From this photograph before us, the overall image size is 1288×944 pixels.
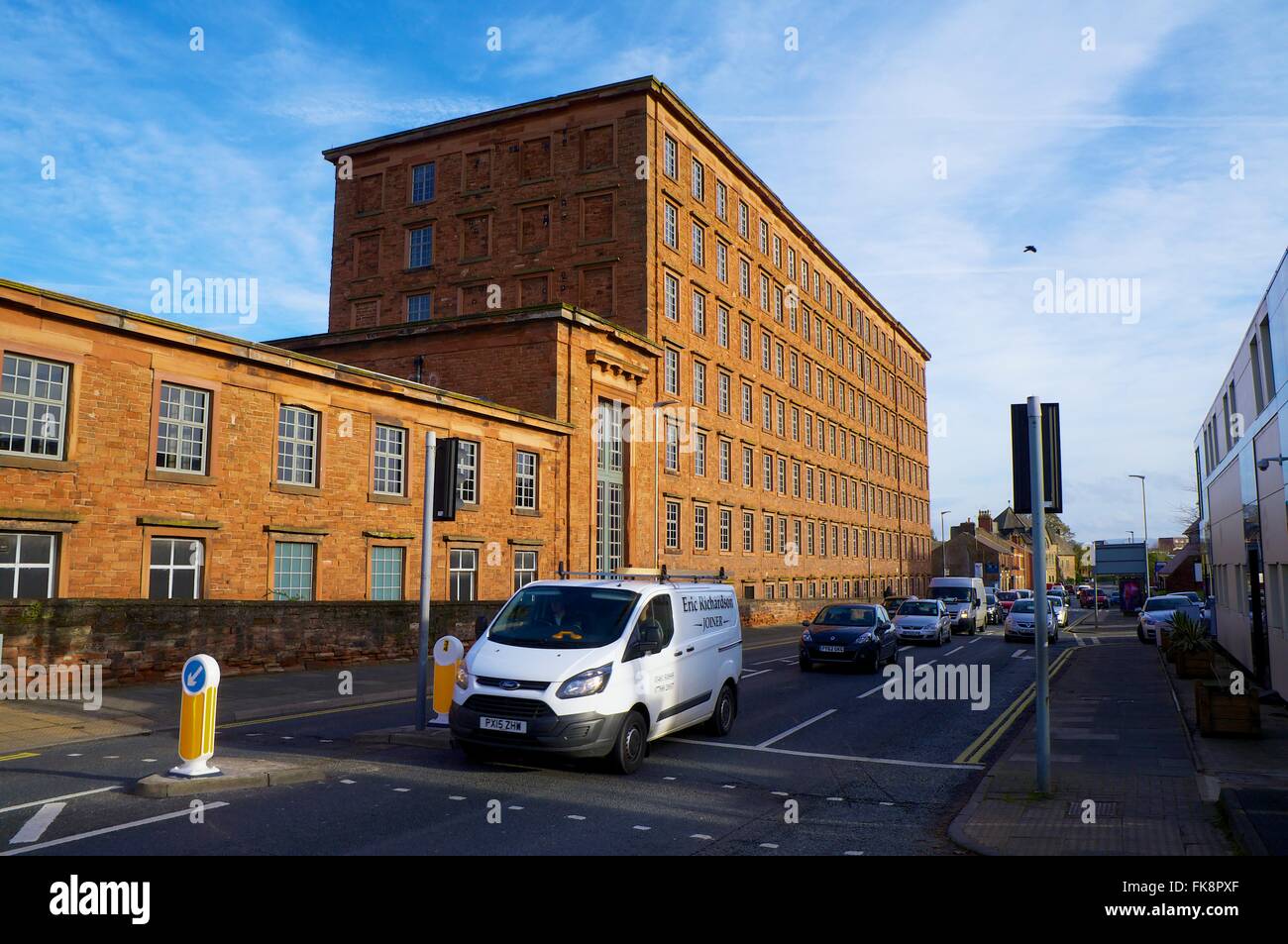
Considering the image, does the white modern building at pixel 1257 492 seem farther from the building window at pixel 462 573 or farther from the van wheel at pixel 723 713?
the building window at pixel 462 573

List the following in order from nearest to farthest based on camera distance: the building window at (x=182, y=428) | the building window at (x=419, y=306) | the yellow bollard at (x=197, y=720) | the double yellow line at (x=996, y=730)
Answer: the yellow bollard at (x=197, y=720), the double yellow line at (x=996, y=730), the building window at (x=182, y=428), the building window at (x=419, y=306)

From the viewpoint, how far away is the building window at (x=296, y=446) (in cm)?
2223

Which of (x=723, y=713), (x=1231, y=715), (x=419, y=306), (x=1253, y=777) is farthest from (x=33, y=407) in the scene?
(x=419, y=306)

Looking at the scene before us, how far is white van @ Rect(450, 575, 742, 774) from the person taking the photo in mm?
8727

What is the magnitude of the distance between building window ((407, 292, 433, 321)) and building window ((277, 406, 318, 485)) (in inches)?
825

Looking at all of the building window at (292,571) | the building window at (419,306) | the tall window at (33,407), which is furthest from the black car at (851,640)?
the building window at (419,306)

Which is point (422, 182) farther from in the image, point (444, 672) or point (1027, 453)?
point (1027, 453)

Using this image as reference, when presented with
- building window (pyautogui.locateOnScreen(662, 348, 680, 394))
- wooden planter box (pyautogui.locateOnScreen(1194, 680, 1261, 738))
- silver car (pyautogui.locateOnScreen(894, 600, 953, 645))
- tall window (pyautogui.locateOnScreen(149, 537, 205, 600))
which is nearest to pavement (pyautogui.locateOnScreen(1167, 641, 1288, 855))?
wooden planter box (pyautogui.locateOnScreen(1194, 680, 1261, 738))

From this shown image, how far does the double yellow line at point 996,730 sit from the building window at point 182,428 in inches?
661

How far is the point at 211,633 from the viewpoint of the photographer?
1706cm

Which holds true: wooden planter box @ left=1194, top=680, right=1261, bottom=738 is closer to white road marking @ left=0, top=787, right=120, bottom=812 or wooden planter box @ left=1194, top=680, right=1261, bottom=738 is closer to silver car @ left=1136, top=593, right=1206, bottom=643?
white road marking @ left=0, top=787, right=120, bottom=812

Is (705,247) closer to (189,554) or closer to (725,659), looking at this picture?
(189,554)

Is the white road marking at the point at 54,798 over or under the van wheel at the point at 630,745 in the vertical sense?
under

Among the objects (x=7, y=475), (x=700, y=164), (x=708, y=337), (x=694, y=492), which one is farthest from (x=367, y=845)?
(x=700, y=164)
